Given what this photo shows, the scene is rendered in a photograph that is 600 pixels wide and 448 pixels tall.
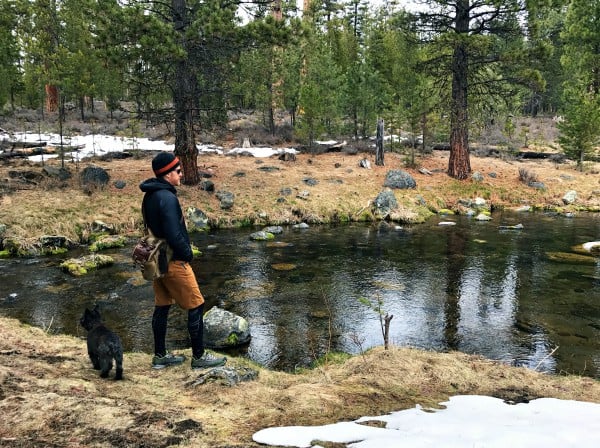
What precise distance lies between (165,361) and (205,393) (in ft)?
3.63

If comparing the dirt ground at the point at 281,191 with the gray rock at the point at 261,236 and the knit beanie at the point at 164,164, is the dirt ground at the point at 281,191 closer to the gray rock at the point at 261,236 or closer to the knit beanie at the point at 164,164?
the gray rock at the point at 261,236

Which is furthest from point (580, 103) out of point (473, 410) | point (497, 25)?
point (473, 410)

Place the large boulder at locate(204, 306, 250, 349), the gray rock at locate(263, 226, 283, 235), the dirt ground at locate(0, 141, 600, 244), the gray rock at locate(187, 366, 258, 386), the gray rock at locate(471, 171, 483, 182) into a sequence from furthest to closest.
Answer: the gray rock at locate(471, 171, 483, 182), the gray rock at locate(263, 226, 283, 235), the dirt ground at locate(0, 141, 600, 244), the large boulder at locate(204, 306, 250, 349), the gray rock at locate(187, 366, 258, 386)

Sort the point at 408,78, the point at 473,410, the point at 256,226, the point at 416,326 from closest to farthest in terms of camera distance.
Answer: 1. the point at 473,410
2. the point at 416,326
3. the point at 256,226
4. the point at 408,78

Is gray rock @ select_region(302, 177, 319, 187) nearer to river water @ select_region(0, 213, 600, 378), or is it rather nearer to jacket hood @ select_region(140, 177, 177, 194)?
river water @ select_region(0, 213, 600, 378)

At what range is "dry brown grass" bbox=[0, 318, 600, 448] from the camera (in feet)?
12.2

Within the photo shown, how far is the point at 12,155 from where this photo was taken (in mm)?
20438

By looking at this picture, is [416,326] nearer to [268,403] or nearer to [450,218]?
[268,403]

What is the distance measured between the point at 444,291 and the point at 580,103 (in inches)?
869

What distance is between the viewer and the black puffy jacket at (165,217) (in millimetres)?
5094

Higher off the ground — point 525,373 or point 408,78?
point 408,78

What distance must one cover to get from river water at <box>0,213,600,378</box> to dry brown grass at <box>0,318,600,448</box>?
100 cm

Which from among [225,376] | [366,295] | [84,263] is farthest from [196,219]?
[225,376]

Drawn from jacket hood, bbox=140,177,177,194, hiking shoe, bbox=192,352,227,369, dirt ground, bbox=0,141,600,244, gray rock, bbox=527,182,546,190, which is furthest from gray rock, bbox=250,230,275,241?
gray rock, bbox=527,182,546,190
